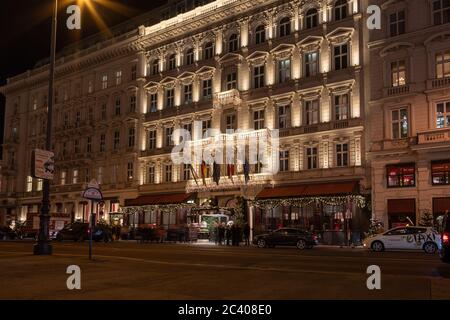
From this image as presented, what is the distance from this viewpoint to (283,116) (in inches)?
1725

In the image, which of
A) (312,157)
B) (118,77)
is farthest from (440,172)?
(118,77)

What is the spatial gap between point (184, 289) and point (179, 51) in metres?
43.6

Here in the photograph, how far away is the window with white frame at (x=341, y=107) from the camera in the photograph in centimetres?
4022

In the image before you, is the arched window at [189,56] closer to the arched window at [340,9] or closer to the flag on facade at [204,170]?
the flag on facade at [204,170]

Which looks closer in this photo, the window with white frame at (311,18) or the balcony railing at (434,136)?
the balcony railing at (434,136)

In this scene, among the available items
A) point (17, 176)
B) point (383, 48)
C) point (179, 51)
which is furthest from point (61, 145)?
point (383, 48)

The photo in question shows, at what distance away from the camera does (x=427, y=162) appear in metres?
34.8

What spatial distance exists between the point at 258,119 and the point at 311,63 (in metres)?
6.28

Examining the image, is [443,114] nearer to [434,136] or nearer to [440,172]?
[434,136]

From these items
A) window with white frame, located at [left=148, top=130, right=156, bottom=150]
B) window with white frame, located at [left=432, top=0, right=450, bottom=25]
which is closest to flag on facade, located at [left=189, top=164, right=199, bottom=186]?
window with white frame, located at [left=148, top=130, right=156, bottom=150]

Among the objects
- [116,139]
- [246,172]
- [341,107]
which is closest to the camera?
[341,107]

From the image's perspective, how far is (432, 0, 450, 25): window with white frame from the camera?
35531mm

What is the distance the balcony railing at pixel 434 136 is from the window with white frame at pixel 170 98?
25.1m

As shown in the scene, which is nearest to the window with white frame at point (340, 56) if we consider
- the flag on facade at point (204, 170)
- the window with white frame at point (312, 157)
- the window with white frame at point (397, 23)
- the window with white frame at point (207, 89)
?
the window with white frame at point (397, 23)
